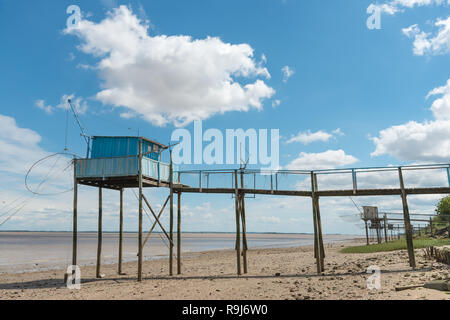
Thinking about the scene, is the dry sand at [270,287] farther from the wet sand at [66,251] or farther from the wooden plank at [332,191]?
the wet sand at [66,251]

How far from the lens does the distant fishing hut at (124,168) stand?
19578mm

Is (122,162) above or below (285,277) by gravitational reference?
above

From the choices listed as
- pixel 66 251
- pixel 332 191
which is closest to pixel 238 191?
pixel 332 191

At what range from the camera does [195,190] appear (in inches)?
835

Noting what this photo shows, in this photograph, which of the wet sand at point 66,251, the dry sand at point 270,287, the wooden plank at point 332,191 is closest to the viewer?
the dry sand at point 270,287

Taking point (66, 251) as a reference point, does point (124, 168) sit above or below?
above

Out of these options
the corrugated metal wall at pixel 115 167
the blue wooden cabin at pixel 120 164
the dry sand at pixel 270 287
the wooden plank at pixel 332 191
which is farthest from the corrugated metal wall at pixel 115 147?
the dry sand at pixel 270 287

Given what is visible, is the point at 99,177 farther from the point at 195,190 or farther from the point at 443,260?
the point at 443,260

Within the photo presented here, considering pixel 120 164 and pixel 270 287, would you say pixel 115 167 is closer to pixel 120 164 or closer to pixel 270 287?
pixel 120 164

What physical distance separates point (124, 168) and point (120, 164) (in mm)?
376

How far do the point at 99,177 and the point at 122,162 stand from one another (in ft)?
5.42

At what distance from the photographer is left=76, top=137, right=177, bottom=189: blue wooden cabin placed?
1972 cm

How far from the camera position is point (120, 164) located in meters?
19.9
